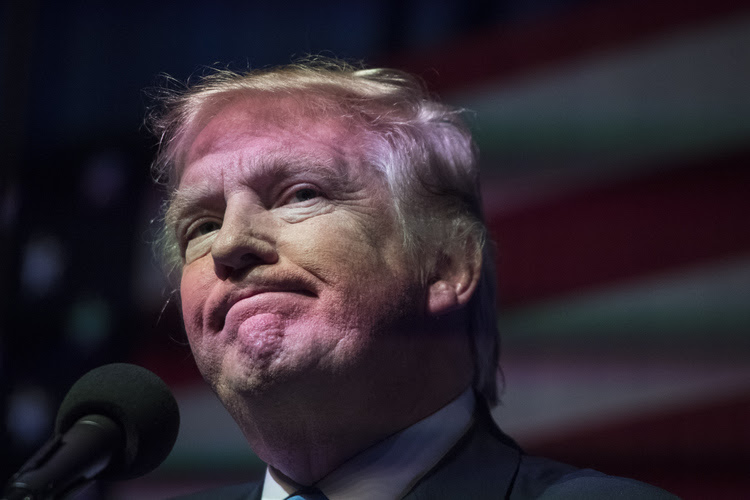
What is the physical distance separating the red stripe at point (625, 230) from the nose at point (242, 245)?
0.65 metres

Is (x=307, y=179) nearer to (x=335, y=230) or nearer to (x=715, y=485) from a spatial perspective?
(x=335, y=230)

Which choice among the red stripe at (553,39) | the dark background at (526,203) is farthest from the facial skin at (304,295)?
the red stripe at (553,39)

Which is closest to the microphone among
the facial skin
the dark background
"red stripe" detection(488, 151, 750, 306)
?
the facial skin

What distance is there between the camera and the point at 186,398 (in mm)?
1645

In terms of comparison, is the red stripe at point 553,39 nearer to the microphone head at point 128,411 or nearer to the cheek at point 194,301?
the cheek at point 194,301

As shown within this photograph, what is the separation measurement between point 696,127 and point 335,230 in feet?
2.40

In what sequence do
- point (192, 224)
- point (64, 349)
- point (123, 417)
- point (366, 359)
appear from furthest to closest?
1. point (64, 349)
2. point (192, 224)
3. point (366, 359)
4. point (123, 417)

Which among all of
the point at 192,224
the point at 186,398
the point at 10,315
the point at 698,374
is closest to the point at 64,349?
the point at 10,315

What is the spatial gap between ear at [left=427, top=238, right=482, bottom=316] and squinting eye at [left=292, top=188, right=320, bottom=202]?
219mm

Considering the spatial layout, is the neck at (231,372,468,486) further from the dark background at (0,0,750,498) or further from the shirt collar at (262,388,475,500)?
the dark background at (0,0,750,498)

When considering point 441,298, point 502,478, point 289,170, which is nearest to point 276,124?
point 289,170

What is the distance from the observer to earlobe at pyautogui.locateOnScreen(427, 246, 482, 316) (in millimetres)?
1241

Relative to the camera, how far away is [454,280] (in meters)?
1.29

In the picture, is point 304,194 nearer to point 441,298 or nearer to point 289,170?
point 289,170
